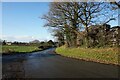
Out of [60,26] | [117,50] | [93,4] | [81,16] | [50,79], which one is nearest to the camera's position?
[50,79]

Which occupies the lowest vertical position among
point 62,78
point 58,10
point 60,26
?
point 62,78

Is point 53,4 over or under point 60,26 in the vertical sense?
over

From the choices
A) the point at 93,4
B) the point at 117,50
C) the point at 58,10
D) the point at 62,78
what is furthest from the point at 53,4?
the point at 62,78

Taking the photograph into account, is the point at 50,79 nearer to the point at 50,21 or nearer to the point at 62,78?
the point at 62,78

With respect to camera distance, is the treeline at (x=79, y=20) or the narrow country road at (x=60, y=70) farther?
the treeline at (x=79, y=20)

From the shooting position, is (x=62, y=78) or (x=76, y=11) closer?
(x=62, y=78)

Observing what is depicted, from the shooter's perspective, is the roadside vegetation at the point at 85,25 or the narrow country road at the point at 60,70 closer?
the narrow country road at the point at 60,70

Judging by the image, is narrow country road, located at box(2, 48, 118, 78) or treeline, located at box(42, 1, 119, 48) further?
treeline, located at box(42, 1, 119, 48)

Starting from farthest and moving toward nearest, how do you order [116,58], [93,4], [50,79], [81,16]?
[81,16], [93,4], [116,58], [50,79]

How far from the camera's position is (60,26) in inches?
1718

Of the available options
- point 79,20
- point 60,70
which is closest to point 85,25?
point 79,20

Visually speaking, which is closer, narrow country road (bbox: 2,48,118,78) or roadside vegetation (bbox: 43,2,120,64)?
narrow country road (bbox: 2,48,118,78)

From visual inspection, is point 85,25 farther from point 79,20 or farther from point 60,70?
point 60,70

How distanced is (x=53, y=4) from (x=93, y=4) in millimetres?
8633
